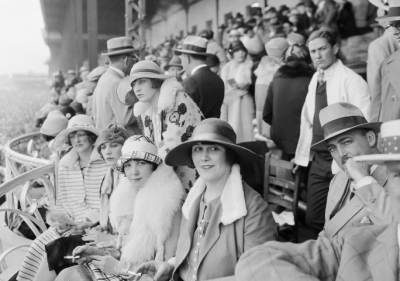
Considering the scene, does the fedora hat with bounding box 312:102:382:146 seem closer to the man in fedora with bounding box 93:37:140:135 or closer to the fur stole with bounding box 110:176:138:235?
the fur stole with bounding box 110:176:138:235

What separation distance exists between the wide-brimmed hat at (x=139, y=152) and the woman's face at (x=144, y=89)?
43 cm

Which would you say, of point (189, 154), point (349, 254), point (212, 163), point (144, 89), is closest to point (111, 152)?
point (144, 89)

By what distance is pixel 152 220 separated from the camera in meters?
2.71

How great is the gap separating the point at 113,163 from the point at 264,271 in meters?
1.91

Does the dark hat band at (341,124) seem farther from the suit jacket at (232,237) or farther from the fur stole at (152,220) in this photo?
the fur stole at (152,220)

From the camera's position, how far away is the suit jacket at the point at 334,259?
147cm

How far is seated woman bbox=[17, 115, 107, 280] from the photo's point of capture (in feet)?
11.2

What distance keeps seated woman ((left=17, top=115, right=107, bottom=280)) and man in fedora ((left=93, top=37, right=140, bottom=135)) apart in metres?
0.38

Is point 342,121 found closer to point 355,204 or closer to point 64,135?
point 355,204

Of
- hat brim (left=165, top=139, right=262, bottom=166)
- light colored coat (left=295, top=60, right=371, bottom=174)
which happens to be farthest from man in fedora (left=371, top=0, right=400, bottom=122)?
hat brim (left=165, top=139, right=262, bottom=166)

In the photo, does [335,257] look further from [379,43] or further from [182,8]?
[182,8]

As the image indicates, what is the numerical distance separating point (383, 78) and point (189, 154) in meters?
1.37

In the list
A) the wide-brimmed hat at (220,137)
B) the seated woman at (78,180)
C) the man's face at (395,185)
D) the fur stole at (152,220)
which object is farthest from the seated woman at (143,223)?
the man's face at (395,185)

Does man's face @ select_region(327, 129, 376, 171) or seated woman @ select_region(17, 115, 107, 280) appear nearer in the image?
man's face @ select_region(327, 129, 376, 171)
